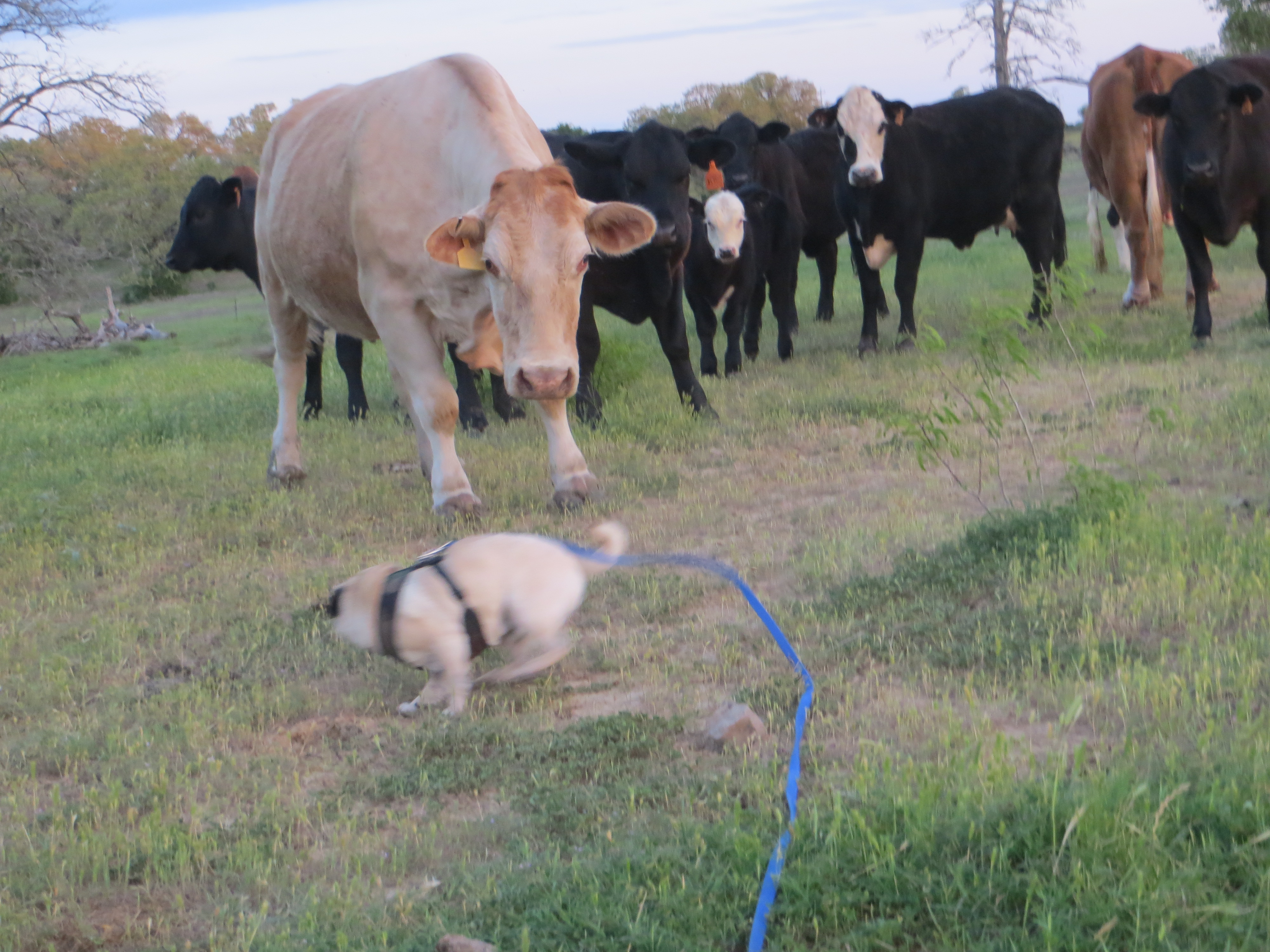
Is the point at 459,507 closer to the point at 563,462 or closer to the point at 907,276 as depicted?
the point at 563,462

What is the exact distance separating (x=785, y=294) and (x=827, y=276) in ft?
9.48

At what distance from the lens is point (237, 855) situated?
9.59 feet

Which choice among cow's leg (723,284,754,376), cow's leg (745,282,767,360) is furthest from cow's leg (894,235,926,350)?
cow's leg (723,284,754,376)

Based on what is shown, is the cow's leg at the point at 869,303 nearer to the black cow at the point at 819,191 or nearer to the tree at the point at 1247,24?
the black cow at the point at 819,191

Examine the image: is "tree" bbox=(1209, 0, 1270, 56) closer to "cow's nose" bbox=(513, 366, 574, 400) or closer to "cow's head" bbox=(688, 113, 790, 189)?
"cow's head" bbox=(688, 113, 790, 189)

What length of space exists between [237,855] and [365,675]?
1.20 metres

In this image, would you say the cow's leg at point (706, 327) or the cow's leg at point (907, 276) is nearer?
the cow's leg at point (706, 327)

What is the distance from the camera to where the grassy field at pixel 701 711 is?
8.08 feet

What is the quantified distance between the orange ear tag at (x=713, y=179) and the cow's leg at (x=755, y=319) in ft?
3.98

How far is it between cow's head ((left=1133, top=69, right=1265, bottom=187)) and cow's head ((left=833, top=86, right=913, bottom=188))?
229cm

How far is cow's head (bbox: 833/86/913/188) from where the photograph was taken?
10.0 metres

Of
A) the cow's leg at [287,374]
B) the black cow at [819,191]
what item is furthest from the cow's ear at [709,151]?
the cow's leg at [287,374]

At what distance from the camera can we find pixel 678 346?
325 inches

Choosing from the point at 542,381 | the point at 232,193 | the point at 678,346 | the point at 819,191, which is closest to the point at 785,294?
the point at 819,191
